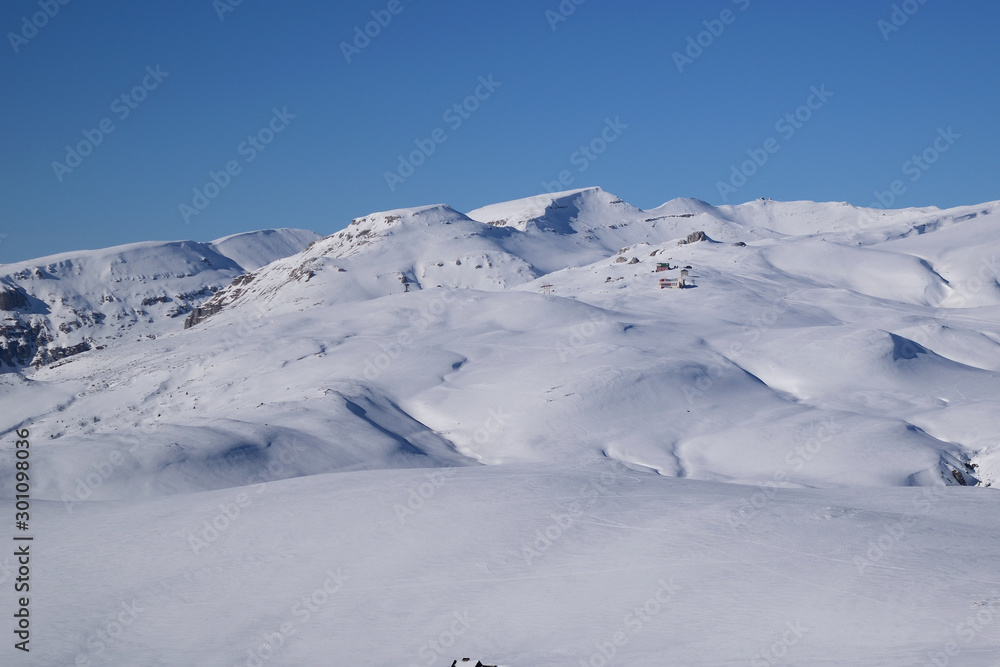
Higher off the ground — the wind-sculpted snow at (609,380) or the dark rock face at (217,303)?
the dark rock face at (217,303)

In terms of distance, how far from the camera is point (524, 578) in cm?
1587

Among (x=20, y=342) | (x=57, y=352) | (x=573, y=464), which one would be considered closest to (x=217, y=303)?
(x=57, y=352)

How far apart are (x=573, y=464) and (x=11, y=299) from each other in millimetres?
143269

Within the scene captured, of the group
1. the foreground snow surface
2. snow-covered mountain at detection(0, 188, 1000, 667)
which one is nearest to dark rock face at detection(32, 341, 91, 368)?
snow-covered mountain at detection(0, 188, 1000, 667)

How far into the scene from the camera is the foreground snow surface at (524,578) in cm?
1315

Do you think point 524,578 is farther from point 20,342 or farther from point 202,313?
point 20,342

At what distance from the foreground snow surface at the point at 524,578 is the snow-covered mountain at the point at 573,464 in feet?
0.26

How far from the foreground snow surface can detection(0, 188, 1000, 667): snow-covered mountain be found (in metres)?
0.08

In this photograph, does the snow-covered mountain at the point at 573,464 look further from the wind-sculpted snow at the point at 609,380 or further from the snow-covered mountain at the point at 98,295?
the snow-covered mountain at the point at 98,295

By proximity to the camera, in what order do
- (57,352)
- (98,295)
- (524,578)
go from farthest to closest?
(98,295) < (57,352) < (524,578)

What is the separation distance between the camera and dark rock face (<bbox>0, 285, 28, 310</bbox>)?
14275 centimetres

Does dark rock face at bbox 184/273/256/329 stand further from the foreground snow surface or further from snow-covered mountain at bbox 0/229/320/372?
the foreground snow surface

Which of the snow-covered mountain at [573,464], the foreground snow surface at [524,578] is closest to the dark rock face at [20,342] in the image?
the snow-covered mountain at [573,464]

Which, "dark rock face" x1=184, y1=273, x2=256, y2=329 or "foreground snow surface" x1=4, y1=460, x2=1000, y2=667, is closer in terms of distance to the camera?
"foreground snow surface" x1=4, y1=460, x2=1000, y2=667
